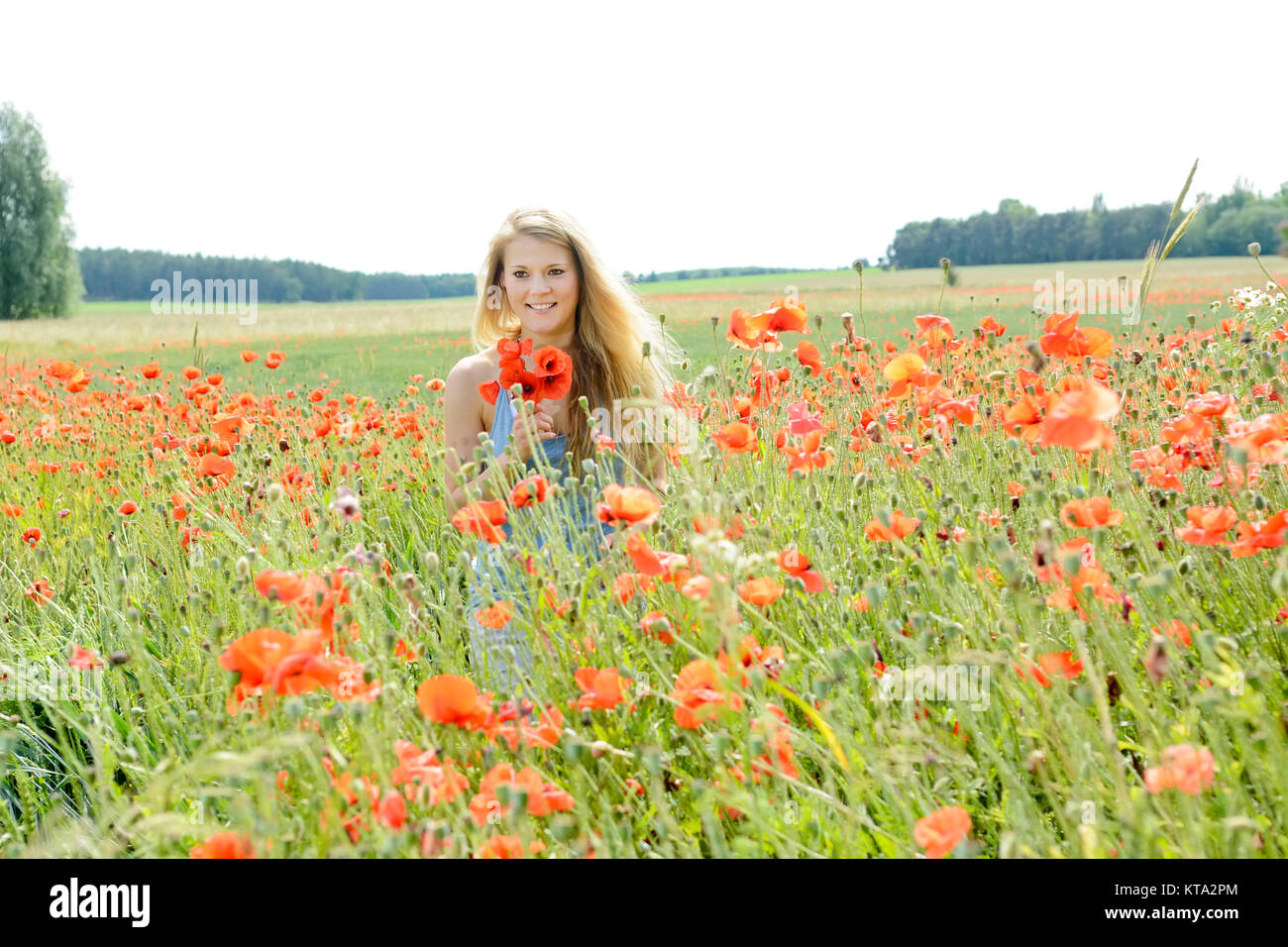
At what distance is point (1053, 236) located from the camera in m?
58.6

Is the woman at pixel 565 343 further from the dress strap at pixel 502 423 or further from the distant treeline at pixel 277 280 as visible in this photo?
the distant treeline at pixel 277 280

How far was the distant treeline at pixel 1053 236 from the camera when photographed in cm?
5147

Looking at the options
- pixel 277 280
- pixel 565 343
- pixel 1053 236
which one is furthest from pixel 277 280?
pixel 565 343

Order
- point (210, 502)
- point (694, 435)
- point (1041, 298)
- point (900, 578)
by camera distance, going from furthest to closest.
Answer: point (210, 502) → point (1041, 298) → point (694, 435) → point (900, 578)

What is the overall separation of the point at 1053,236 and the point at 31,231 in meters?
53.9

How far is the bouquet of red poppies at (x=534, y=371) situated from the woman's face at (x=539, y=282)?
818 mm

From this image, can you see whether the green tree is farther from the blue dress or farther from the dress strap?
the blue dress

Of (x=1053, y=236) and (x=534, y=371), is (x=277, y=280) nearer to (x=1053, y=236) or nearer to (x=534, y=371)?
(x=1053, y=236)

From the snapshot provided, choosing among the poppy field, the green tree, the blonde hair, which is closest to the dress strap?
the blonde hair

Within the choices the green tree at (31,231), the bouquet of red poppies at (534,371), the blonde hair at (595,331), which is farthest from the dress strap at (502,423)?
the green tree at (31,231)
